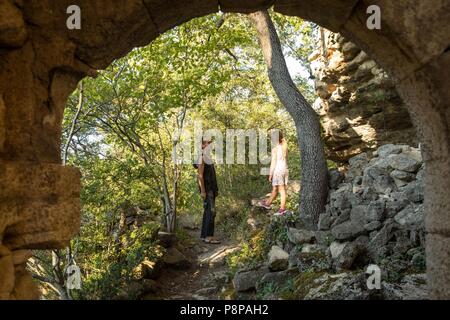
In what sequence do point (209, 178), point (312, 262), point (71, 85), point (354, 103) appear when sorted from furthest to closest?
point (354, 103) < point (209, 178) < point (312, 262) < point (71, 85)

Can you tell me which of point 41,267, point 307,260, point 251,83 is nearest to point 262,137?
point 251,83

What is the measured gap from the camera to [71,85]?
2.70 meters

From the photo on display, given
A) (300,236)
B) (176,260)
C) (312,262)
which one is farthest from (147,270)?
(312,262)

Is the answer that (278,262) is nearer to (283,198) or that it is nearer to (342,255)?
(342,255)

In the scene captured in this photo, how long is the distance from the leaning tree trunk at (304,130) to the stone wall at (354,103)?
2.09 meters

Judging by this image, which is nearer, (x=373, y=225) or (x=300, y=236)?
(x=373, y=225)

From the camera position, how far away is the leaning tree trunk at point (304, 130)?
7.03m

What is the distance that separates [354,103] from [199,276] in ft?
19.2

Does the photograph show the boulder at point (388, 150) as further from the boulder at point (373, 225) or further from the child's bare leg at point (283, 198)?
the boulder at point (373, 225)

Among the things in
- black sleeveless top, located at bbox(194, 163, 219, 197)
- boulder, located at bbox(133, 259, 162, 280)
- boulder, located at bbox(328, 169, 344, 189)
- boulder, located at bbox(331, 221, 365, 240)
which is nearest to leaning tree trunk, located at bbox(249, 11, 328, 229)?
boulder, located at bbox(328, 169, 344, 189)

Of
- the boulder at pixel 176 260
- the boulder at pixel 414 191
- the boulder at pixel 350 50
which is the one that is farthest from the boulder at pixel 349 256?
the boulder at pixel 350 50

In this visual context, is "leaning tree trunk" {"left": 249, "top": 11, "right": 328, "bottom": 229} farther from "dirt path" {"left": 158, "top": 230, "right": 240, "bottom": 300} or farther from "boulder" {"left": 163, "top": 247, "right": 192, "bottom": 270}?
"boulder" {"left": 163, "top": 247, "right": 192, "bottom": 270}

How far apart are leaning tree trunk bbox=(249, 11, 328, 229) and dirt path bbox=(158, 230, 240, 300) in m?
1.96

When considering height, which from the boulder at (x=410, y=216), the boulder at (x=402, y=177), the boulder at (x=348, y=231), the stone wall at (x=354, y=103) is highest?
the stone wall at (x=354, y=103)
